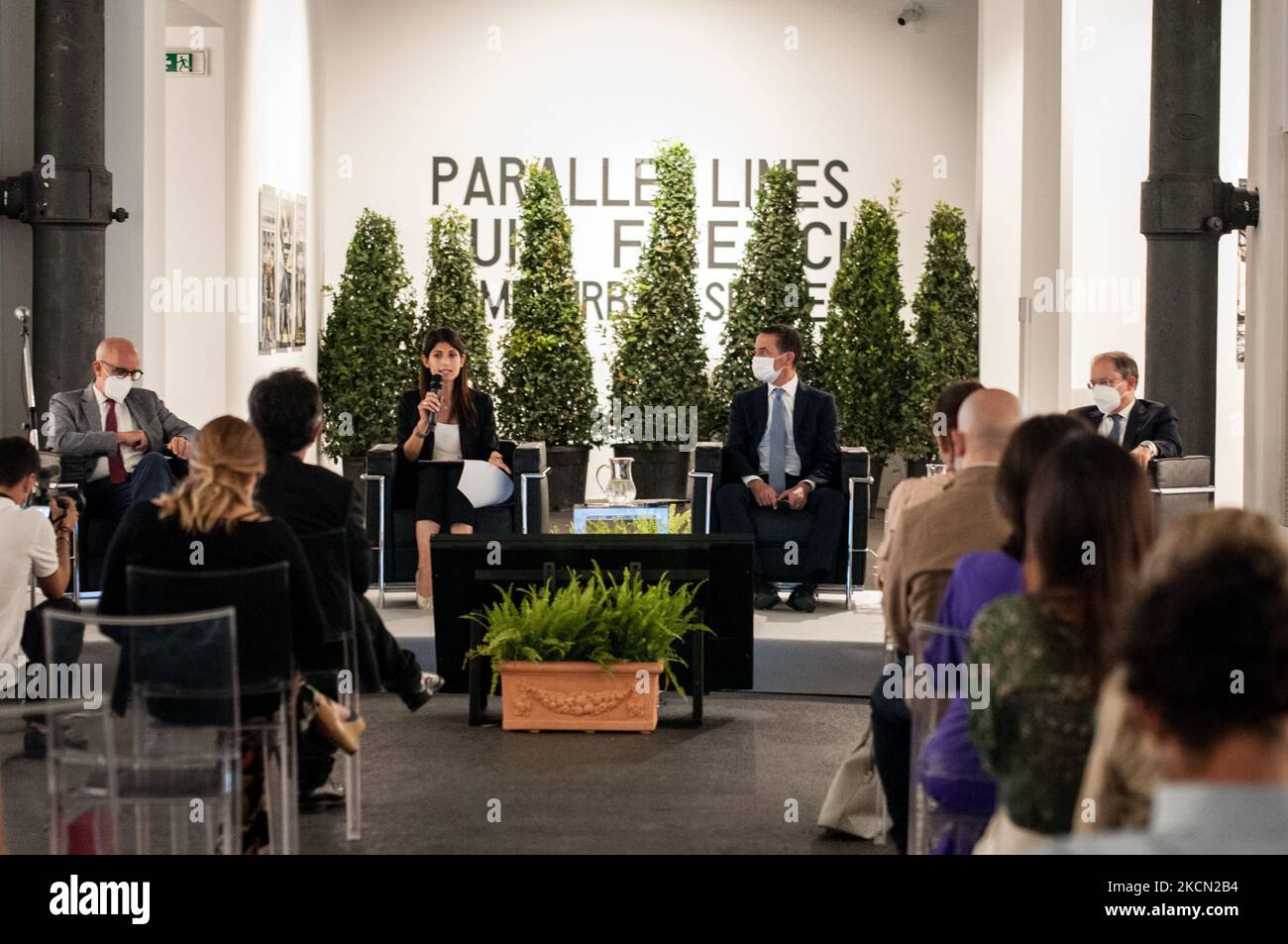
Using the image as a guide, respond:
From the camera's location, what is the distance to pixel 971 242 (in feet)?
45.1

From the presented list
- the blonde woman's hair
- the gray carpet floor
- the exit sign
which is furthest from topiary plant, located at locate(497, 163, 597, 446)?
the blonde woman's hair

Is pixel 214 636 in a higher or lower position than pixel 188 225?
lower

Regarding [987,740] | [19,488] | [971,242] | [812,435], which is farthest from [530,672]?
[971,242]

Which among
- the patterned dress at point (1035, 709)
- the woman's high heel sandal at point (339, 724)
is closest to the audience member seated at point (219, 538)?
the woman's high heel sandal at point (339, 724)

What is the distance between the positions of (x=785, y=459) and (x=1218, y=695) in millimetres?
6620

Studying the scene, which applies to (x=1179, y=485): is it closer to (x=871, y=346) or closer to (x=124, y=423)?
(x=124, y=423)

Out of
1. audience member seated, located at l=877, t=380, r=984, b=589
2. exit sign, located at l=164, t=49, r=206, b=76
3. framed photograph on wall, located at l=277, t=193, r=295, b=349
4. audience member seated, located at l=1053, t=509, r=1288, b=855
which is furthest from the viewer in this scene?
framed photograph on wall, located at l=277, t=193, r=295, b=349

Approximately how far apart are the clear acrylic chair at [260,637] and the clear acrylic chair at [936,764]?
1.45m

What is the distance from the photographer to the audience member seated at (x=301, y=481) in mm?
4977

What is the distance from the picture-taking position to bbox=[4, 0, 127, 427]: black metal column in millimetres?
8609

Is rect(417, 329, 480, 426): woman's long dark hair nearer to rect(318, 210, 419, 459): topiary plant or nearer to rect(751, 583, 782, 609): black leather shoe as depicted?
rect(751, 583, 782, 609): black leather shoe

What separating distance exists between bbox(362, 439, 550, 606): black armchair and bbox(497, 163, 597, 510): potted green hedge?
174 inches
